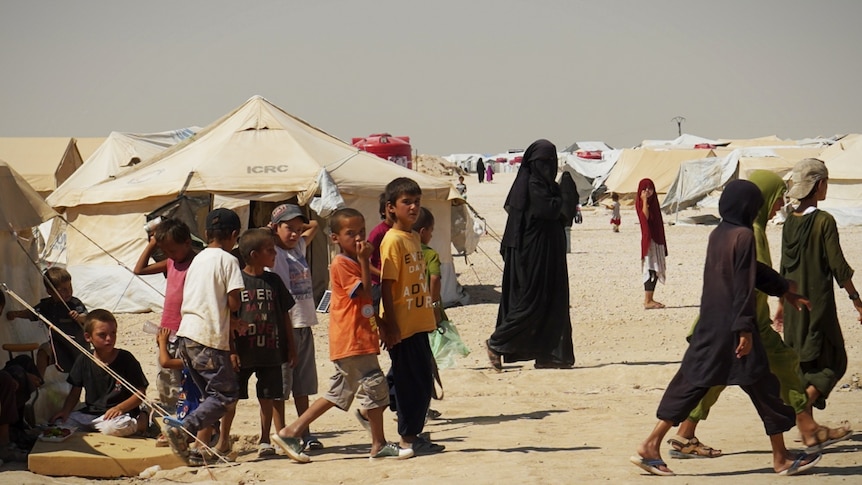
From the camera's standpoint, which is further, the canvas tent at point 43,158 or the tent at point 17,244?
the canvas tent at point 43,158

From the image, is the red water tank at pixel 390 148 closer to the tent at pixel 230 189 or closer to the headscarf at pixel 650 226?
the tent at pixel 230 189

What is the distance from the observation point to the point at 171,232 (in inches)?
250

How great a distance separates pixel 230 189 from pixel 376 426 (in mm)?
8623

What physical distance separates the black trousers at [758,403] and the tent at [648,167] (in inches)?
1320

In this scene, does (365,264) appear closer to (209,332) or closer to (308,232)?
(209,332)

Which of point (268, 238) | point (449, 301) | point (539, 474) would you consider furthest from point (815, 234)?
point (449, 301)

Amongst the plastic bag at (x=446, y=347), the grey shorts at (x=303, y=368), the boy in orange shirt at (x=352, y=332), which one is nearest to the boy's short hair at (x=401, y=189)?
the boy in orange shirt at (x=352, y=332)

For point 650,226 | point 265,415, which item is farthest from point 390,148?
point 265,415

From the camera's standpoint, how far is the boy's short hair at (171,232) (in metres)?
6.36

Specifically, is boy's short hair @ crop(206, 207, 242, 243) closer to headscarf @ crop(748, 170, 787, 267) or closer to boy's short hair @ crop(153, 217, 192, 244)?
boy's short hair @ crop(153, 217, 192, 244)

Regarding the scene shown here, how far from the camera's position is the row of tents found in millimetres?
14219

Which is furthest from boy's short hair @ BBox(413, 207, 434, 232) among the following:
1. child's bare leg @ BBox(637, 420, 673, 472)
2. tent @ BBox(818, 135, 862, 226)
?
tent @ BBox(818, 135, 862, 226)

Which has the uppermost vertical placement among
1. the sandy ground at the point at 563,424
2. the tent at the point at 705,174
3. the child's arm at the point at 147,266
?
the tent at the point at 705,174

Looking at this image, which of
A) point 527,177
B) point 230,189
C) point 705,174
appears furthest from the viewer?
point 705,174
